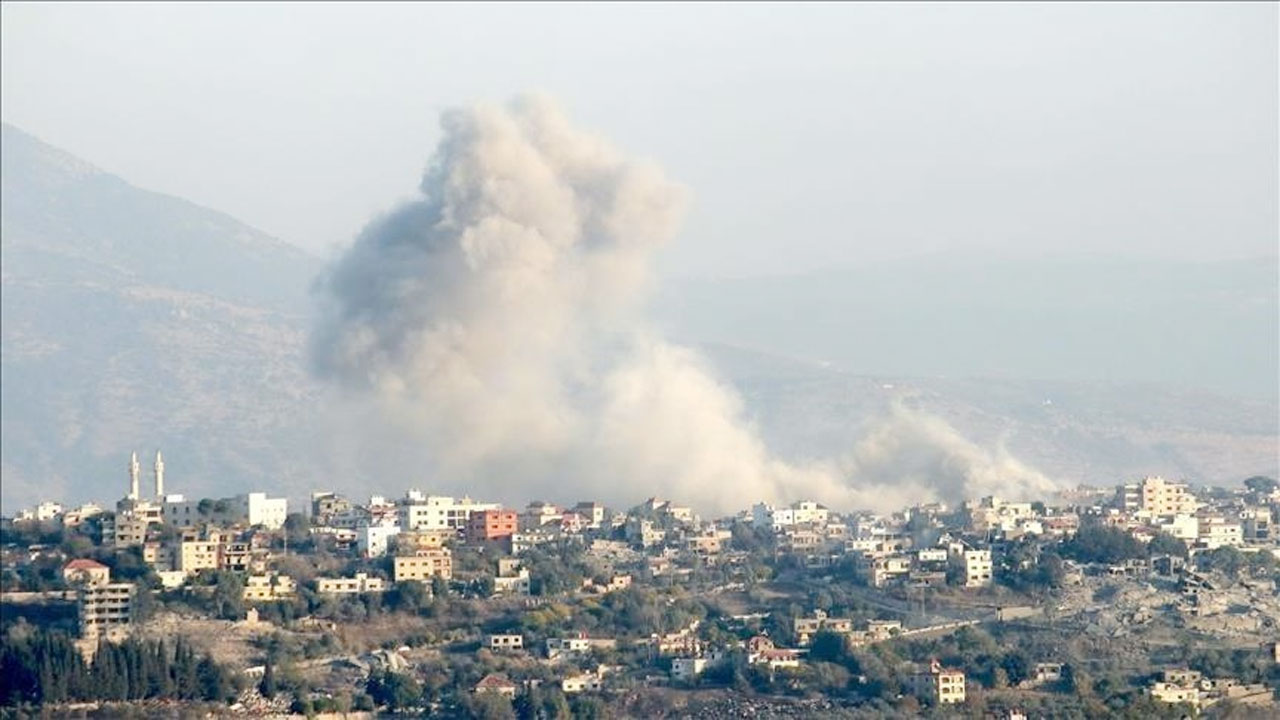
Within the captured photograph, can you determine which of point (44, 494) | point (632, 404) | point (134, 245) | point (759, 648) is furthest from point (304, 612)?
point (134, 245)

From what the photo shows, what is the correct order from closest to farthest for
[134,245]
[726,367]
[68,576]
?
1. [68,576]
2. [726,367]
3. [134,245]

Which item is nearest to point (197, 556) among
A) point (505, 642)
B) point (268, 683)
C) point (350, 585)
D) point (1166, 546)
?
point (350, 585)

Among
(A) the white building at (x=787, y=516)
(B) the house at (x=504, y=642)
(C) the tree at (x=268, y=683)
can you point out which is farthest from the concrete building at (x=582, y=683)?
(A) the white building at (x=787, y=516)

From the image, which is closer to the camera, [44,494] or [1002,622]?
[1002,622]

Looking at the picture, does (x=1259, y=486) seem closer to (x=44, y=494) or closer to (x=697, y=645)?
(x=697, y=645)

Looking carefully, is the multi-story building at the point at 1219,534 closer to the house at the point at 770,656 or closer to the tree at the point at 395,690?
the house at the point at 770,656

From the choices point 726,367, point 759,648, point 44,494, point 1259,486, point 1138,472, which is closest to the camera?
point 759,648
